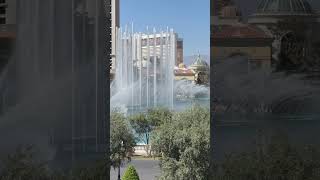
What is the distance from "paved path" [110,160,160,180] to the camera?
20.7m

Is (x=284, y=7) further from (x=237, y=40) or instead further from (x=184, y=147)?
(x=184, y=147)

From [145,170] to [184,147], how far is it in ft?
30.0

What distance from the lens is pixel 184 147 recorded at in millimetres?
13852

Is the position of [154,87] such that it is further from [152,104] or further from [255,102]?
[255,102]

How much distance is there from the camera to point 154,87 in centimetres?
3347

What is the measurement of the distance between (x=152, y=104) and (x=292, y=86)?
24347mm

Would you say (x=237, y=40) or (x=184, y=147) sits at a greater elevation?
(x=237, y=40)

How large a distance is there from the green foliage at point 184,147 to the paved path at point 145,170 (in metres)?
4.91

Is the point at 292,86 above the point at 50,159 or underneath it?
above

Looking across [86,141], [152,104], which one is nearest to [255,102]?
[86,141]

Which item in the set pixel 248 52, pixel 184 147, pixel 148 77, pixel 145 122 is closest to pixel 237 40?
pixel 248 52

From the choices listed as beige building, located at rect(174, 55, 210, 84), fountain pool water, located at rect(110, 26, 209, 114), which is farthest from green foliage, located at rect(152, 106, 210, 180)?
beige building, located at rect(174, 55, 210, 84)

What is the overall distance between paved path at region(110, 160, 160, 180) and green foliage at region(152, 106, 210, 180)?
16.1 feet

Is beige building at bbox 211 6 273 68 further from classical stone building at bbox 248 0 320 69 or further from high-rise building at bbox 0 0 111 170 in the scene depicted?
high-rise building at bbox 0 0 111 170
